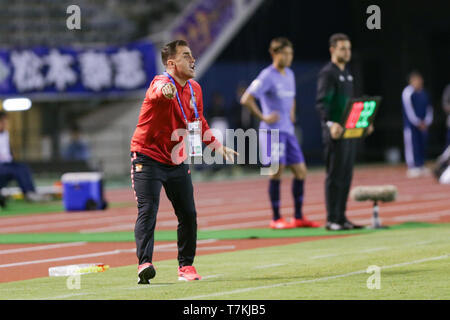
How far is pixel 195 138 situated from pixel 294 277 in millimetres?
1466

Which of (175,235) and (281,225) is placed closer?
(175,235)

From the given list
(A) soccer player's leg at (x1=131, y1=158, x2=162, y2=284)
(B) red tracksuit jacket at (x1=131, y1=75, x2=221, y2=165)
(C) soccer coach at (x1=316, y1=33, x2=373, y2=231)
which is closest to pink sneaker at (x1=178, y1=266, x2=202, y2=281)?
(A) soccer player's leg at (x1=131, y1=158, x2=162, y2=284)

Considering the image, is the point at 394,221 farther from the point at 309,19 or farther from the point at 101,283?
the point at 309,19

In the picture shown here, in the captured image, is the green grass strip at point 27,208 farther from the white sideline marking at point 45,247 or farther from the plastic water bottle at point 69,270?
the plastic water bottle at point 69,270

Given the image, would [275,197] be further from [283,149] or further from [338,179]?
[338,179]

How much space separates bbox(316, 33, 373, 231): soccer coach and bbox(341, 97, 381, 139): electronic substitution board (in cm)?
12

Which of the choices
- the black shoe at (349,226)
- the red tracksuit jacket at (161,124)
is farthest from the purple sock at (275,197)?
the red tracksuit jacket at (161,124)

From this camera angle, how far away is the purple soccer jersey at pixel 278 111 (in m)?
15.0

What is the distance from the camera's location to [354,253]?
11.8 m

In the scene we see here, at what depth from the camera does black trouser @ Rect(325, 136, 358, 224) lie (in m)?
14.6

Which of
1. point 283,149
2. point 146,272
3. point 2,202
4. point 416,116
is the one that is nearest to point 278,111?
point 283,149

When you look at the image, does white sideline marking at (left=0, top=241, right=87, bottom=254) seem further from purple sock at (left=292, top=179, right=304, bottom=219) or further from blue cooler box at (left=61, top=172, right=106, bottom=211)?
blue cooler box at (left=61, top=172, right=106, bottom=211)

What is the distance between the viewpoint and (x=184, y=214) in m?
9.95
